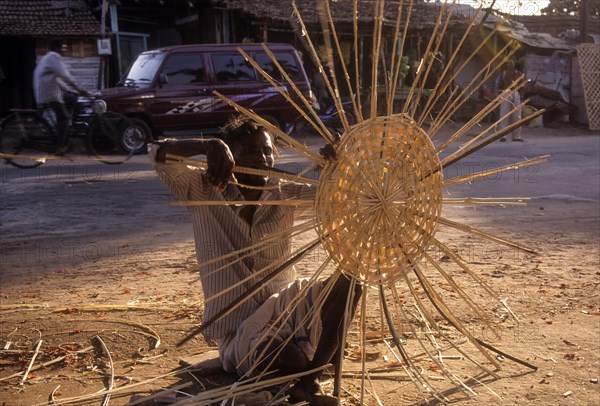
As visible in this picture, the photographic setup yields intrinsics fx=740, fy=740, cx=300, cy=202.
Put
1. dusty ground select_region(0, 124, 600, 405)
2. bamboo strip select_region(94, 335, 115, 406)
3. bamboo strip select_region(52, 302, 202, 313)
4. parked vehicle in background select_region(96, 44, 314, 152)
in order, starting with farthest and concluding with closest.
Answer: parked vehicle in background select_region(96, 44, 314, 152) < bamboo strip select_region(52, 302, 202, 313) < dusty ground select_region(0, 124, 600, 405) < bamboo strip select_region(94, 335, 115, 406)

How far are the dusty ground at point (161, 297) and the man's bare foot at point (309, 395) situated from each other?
0.67 feet

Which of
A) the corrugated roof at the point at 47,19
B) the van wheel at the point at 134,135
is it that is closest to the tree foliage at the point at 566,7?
the corrugated roof at the point at 47,19

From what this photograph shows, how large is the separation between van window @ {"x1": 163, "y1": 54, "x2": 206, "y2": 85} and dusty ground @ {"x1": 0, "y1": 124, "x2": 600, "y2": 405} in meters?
4.52

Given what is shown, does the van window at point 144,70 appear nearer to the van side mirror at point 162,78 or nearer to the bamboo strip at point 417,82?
the van side mirror at point 162,78

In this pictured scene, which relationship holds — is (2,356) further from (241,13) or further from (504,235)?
(241,13)

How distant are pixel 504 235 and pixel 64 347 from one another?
3.87m

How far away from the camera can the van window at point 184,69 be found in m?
12.6

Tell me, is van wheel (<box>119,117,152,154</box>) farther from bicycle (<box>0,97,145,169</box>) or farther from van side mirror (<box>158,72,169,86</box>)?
van side mirror (<box>158,72,169,86</box>)

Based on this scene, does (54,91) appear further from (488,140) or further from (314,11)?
(488,140)

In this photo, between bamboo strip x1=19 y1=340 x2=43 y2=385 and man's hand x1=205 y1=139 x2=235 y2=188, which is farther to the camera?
bamboo strip x1=19 y1=340 x2=43 y2=385

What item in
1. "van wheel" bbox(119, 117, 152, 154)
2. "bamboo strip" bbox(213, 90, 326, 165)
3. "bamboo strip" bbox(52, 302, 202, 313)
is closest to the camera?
"bamboo strip" bbox(213, 90, 326, 165)

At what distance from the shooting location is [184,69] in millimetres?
12727

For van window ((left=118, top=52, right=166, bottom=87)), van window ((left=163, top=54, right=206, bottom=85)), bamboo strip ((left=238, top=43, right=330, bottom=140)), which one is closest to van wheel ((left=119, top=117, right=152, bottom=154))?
van window ((left=118, top=52, right=166, bottom=87))

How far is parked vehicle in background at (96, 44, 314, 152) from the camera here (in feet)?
40.7
